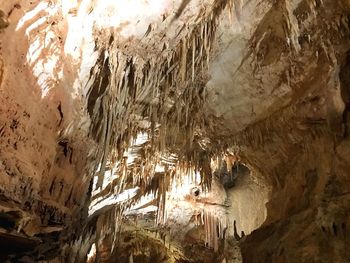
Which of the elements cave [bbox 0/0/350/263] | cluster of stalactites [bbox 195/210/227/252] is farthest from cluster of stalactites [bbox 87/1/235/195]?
cluster of stalactites [bbox 195/210/227/252]

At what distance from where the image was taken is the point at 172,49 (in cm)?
487

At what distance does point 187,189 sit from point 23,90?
6269 mm

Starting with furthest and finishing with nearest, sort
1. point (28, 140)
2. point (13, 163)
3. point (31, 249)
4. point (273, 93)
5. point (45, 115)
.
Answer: point (273, 93) < point (31, 249) < point (45, 115) < point (28, 140) < point (13, 163)

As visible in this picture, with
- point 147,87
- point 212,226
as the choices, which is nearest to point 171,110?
point 147,87

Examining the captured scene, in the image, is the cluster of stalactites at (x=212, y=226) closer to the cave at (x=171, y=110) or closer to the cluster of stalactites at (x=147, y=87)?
the cave at (x=171, y=110)

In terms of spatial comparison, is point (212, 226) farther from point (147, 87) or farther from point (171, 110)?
point (147, 87)

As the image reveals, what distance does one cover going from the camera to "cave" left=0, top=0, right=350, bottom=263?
136 inches

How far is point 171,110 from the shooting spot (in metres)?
5.97

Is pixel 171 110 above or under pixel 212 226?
above

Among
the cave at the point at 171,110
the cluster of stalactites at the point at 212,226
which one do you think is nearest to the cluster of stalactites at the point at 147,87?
the cave at the point at 171,110

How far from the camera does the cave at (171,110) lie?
11.3 ft

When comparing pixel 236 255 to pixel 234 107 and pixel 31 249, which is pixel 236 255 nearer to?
pixel 234 107

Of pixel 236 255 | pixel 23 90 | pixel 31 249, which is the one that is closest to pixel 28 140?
pixel 23 90

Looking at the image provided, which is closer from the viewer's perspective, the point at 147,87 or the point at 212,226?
the point at 147,87
